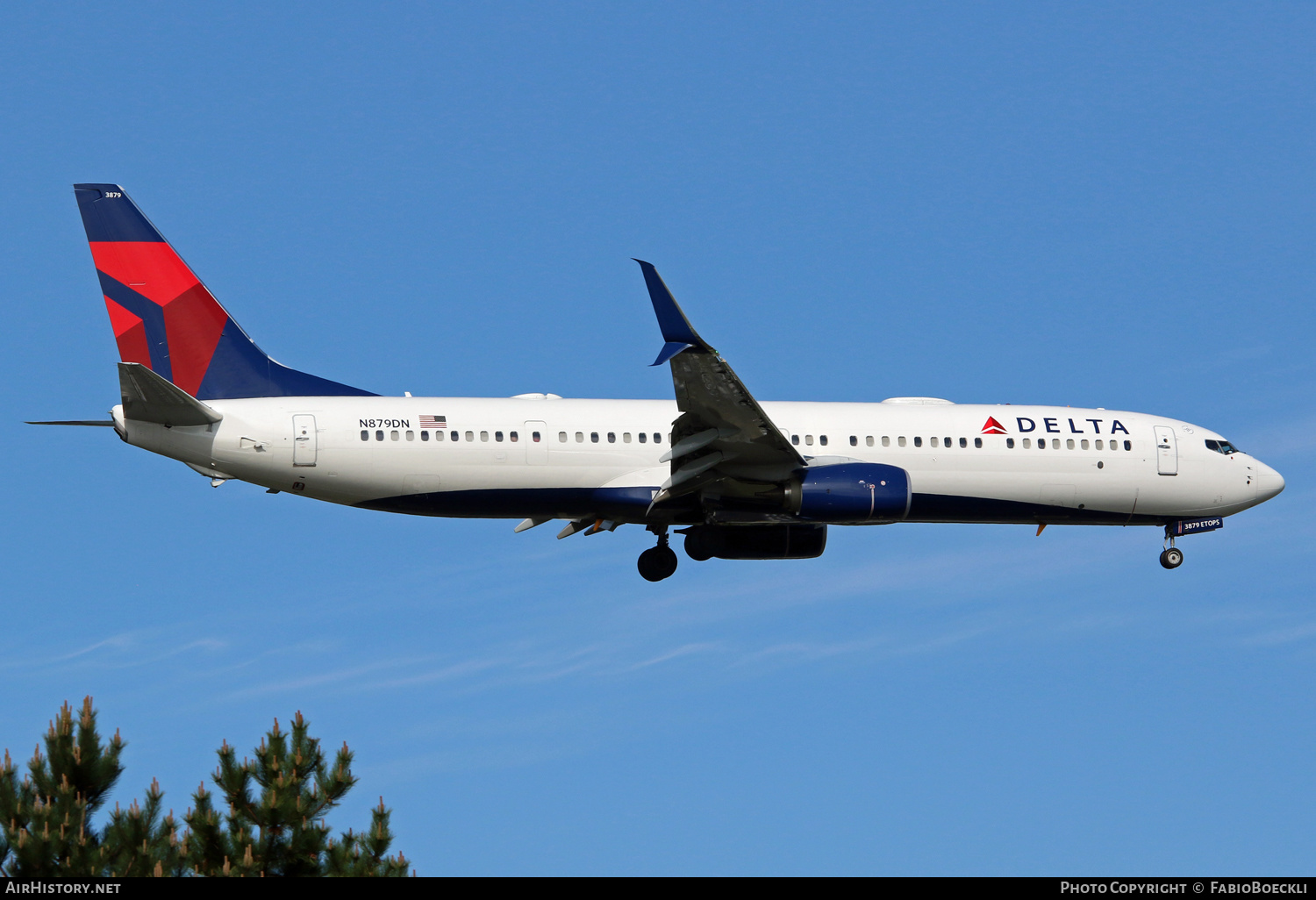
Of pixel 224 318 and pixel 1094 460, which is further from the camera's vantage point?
pixel 1094 460

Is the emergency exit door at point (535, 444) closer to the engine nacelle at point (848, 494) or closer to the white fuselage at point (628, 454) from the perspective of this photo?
the white fuselage at point (628, 454)

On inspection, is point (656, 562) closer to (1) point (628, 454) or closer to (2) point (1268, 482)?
(1) point (628, 454)

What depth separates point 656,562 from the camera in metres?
34.8

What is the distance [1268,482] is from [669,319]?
1731cm

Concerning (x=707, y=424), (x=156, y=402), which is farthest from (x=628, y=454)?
(x=156, y=402)

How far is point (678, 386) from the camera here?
96.7 ft

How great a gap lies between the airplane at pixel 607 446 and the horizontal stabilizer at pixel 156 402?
0.15 feet

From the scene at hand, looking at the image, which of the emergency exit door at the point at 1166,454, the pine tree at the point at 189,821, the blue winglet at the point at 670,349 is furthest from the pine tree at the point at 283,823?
the emergency exit door at the point at 1166,454
